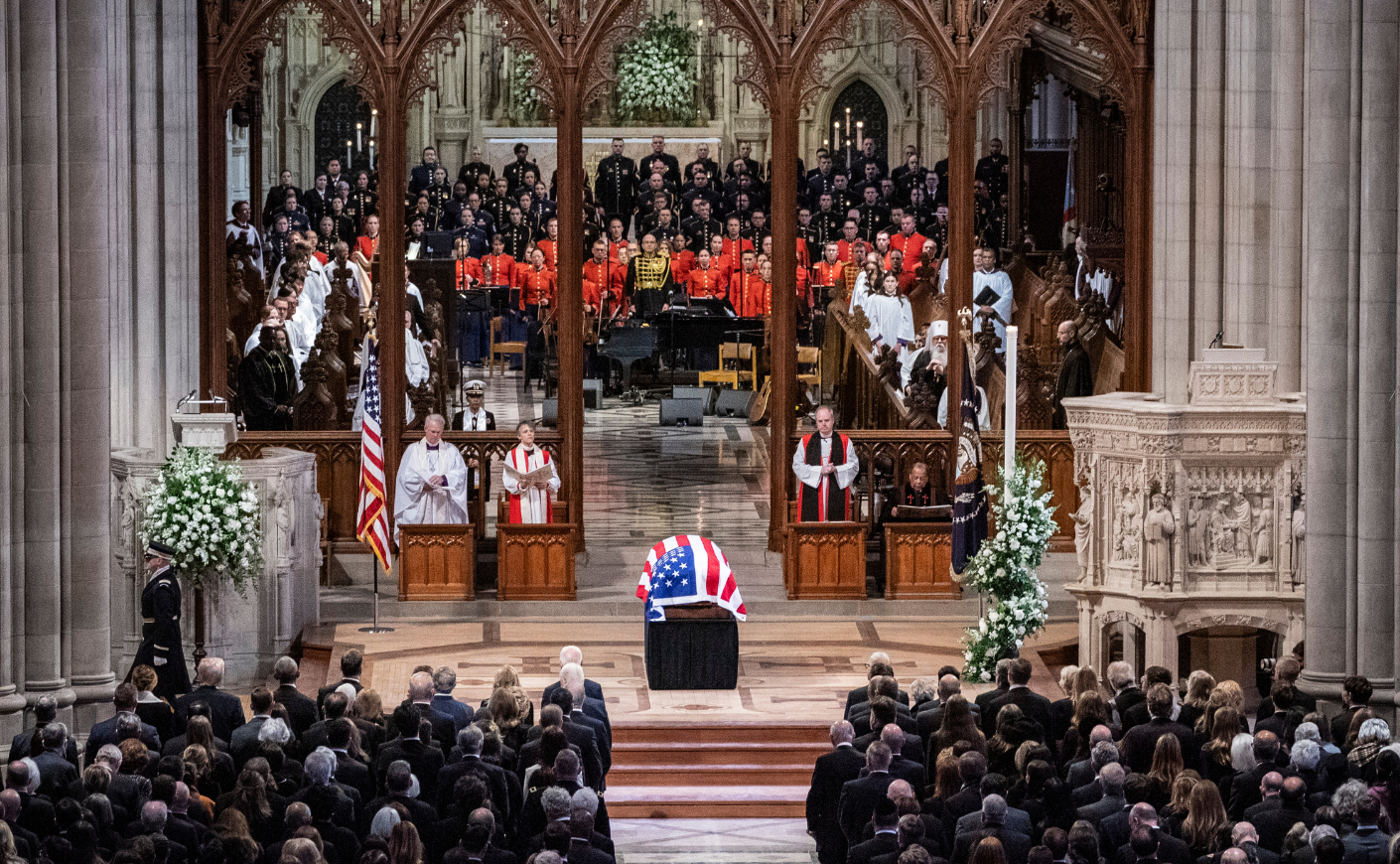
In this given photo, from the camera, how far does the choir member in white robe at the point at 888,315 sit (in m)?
22.9

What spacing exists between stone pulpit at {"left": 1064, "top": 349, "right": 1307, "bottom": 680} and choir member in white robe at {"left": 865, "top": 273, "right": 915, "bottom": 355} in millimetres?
6138

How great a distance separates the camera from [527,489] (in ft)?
66.8

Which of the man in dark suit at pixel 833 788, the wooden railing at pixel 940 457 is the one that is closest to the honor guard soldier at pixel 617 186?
the wooden railing at pixel 940 457

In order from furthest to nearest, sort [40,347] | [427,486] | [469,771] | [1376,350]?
[427,486], [1376,350], [40,347], [469,771]

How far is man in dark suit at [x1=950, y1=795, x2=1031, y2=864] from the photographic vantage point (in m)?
10.7

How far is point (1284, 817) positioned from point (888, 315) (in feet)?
41.1

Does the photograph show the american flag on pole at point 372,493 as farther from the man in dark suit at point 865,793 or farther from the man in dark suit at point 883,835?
the man in dark suit at point 883,835

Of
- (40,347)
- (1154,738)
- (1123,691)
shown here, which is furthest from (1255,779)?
(40,347)

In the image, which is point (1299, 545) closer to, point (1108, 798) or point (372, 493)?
point (1108, 798)

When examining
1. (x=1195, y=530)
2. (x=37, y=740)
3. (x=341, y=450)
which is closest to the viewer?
(x=37, y=740)

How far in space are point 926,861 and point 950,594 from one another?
10.4 metres

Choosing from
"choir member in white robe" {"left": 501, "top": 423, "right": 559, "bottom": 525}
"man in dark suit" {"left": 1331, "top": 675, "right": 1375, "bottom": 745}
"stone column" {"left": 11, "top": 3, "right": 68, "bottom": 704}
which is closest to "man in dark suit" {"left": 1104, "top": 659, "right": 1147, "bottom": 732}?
"man in dark suit" {"left": 1331, "top": 675, "right": 1375, "bottom": 745}

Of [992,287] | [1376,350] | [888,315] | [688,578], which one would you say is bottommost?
[688,578]

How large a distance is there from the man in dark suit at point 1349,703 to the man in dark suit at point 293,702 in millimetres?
5634
